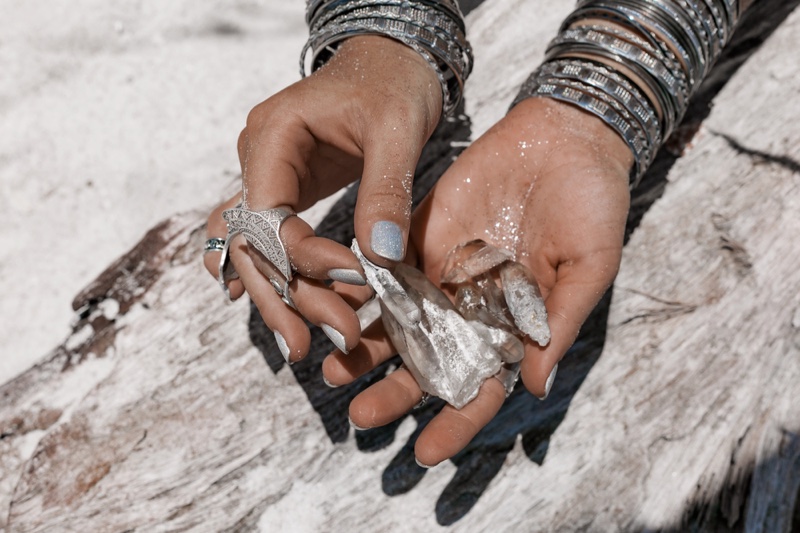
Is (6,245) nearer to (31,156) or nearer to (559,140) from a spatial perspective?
(31,156)

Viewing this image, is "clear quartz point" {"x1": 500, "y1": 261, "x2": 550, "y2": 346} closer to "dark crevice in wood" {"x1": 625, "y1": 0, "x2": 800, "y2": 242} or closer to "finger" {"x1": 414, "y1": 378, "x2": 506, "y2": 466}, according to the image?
"finger" {"x1": 414, "y1": 378, "x2": 506, "y2": 466}

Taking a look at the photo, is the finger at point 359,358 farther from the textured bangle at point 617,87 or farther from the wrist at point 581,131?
the textured bangle at point 617,87

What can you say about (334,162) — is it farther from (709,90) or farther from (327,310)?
(709,90)

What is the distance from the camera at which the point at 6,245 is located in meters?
3.27

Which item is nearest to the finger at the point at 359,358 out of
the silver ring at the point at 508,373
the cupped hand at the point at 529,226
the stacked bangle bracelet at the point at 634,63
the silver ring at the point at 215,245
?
the cupped hand at the point at 529,226

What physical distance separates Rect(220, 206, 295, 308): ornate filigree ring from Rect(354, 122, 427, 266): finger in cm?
22

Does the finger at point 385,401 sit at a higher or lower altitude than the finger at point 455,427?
higher

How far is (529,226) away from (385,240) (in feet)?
2.39

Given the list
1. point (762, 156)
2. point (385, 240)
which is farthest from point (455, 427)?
point (762, 156)

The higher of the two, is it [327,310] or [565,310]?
[327,310]

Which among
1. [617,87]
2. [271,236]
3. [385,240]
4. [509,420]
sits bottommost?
[509,420]

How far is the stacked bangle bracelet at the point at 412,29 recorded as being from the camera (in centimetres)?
218

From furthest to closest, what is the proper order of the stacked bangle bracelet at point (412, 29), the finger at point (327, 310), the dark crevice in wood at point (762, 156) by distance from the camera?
the dark crevice in wood at point (762, 156)
the stacked bangle bracelet at point (412, 29)
the finger at point (327, 310)

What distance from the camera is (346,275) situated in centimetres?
173
